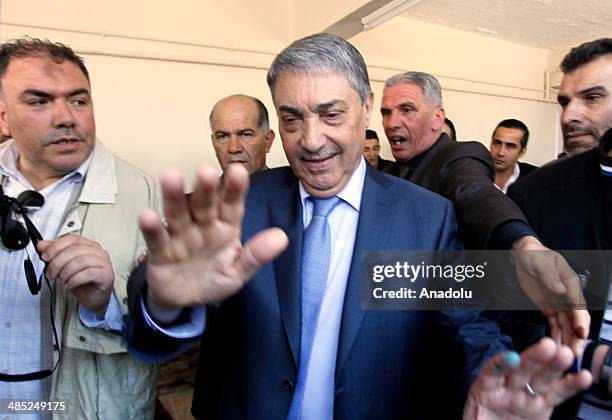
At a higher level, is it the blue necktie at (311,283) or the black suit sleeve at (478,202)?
the black suit sleeve at (478,202)

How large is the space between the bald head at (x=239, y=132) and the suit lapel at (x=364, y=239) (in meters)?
1.16

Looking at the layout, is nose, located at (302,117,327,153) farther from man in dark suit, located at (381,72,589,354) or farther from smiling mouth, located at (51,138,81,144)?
smiling mouth, located at (51,138,81,144)

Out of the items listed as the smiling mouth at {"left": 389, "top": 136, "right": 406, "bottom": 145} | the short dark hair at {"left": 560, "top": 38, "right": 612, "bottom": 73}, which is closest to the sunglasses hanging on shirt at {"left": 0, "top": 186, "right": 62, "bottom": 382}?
the smiling mouth at {"left": 389, "top": 136, "right": 406, "bottom": 145}

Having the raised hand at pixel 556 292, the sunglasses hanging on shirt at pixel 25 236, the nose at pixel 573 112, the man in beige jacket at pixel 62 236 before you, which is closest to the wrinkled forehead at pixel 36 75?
the man in beige jacket at pixel 62 236

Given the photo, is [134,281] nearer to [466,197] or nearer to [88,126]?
[88,126]

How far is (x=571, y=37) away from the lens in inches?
214

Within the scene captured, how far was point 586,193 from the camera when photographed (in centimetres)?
115

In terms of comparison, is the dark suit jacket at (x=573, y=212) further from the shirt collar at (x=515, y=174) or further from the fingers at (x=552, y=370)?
the shirt collar at (x=515, y=174)

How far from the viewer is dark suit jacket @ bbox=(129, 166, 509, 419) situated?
0.91 metres

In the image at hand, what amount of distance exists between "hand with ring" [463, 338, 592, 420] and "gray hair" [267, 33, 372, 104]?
70cm

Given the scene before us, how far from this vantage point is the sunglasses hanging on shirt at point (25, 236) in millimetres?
1078

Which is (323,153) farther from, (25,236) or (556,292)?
(25,236)

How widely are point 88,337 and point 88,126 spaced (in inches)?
24.5

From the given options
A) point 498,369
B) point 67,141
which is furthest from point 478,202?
point 67,141
